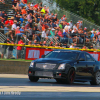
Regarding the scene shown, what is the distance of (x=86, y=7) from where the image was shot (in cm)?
4519

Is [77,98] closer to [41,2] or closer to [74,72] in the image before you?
[74,72]

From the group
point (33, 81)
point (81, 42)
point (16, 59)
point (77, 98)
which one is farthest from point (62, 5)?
point (77, 98)

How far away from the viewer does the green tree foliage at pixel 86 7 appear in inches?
1763

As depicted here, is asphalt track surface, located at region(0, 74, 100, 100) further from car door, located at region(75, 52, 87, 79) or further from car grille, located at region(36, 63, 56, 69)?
car door, located at region(75, 52, 87, 79)

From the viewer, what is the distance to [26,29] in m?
21.3

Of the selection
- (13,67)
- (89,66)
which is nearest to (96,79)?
(89,66)

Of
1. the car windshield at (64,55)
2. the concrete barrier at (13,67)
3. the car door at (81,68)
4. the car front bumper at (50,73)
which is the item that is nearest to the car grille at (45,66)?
the car front bumper at (50,73)

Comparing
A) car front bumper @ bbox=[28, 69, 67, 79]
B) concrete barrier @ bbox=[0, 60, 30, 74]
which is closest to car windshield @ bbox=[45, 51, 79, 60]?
car front bumper @ bbox=[28, 69, 67, 79]

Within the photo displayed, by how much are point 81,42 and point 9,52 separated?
677 centimetres

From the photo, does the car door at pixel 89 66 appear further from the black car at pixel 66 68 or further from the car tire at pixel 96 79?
the car tire at pixel 96 79

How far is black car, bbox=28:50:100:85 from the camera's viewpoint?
12.4 m

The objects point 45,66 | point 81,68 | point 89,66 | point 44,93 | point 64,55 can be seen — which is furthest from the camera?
point 89,66

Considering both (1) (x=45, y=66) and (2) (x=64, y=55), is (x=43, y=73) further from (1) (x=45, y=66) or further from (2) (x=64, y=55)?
(2) (x=64, y=55)

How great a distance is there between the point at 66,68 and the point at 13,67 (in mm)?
7242
